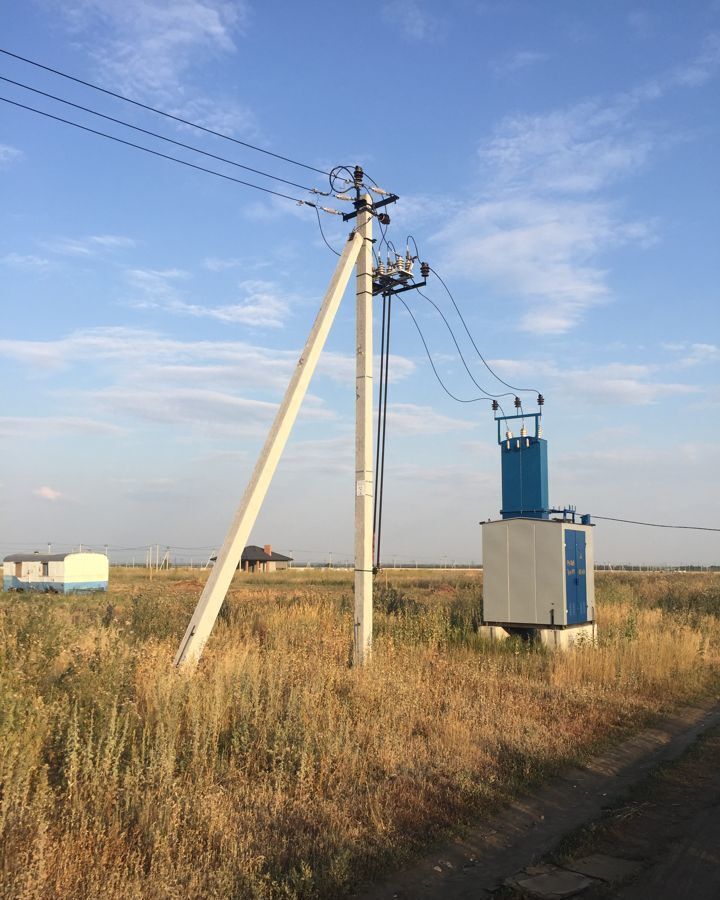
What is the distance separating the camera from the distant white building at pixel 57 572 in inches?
Result: 1539

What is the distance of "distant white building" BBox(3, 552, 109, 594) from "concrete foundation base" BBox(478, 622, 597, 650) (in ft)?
99.3

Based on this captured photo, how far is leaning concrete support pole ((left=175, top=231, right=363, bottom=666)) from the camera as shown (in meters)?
9.21

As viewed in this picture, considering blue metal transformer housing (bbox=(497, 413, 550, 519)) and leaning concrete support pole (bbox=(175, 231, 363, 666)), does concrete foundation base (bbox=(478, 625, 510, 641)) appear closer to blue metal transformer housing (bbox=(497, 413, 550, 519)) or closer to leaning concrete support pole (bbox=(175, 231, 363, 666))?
blue metal transformer housing (bbox=(497, 413, 550, 519))

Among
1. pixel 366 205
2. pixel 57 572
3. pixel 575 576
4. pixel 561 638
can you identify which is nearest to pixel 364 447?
pixel 366 205

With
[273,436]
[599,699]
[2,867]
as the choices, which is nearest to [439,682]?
[599,699]

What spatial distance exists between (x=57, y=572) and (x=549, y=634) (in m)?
32.5

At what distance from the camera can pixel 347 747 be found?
6.47 metres

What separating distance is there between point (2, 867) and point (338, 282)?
27.6ft

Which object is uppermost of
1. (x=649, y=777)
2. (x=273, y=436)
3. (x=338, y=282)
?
(x=338, y=282)

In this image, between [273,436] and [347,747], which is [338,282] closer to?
[273,436]

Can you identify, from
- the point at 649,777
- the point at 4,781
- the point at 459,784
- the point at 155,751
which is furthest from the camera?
the point at 649,777

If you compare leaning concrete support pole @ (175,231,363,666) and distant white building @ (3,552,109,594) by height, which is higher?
leaning concrete support pole @ (175,231,363,666)

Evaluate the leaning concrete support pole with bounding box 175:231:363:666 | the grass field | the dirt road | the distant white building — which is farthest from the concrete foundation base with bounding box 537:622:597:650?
the distant white building

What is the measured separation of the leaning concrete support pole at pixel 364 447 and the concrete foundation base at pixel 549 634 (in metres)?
4.26
